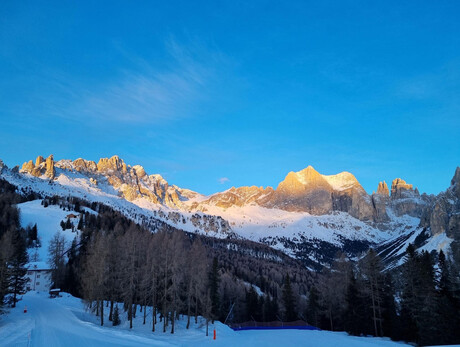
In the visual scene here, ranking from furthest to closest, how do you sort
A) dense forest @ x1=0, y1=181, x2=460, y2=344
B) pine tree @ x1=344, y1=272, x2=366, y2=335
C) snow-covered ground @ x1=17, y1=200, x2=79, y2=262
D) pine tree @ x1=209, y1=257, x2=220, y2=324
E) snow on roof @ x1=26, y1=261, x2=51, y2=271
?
snow-covered ground @ x1=17, y1=200, x2=79, y2=262 < snow on roof @ x1=26, y1=261, x2=51, y2=271 < pine tree @ x1=209, y1=257, x2=220, y2=324 < pine tree @ x1=344, y1=272, x2=366, y2=335 < dense forest @ x1=0, y1=181, x2=460, y2=344

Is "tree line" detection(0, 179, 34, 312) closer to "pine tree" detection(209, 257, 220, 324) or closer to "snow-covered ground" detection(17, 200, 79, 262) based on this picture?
"snow-covered ground" detection(17, 200, 79, 262)

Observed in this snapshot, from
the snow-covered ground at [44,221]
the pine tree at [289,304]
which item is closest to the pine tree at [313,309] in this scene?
the pine tree at [289,304]

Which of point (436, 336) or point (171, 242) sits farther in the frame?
point (171, 242)

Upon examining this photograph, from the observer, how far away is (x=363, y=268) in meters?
56.0

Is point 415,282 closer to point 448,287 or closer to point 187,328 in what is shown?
point 448,287

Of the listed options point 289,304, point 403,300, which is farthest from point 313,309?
point 403,300

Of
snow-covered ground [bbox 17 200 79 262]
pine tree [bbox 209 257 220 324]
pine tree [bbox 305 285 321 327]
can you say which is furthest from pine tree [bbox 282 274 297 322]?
snow-covered ground [bbox 17 200 79 262]

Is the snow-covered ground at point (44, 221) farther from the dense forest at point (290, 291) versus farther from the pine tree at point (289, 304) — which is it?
the pine tree at point (289, 304)

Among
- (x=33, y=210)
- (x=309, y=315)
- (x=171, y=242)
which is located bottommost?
(x=309, y=315)

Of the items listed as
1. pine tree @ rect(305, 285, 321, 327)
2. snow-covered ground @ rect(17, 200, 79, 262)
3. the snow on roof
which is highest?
snow-covered ground @ rect(17, 200, 79, 262)

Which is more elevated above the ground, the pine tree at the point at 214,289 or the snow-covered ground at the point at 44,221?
the snow-covered ground at the point at 44,221

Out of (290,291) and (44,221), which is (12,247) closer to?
(290,291)

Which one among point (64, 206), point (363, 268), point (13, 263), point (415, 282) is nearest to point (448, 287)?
point (415, 282)

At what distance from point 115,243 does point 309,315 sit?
47075 mm
